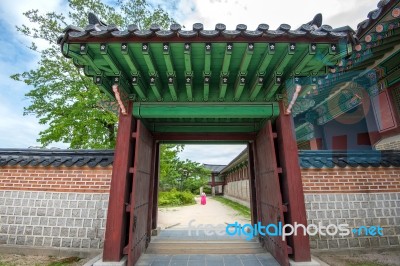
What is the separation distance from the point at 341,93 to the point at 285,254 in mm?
4781

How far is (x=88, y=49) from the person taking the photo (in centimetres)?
277

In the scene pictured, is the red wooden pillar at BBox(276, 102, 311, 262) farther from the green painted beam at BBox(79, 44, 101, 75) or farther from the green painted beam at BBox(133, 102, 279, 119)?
the green painted beam at BBox(79, 44, 101, 75)

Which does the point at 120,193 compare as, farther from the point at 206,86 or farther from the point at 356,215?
the point at 356,215

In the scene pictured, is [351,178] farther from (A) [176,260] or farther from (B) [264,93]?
(A) [176,260]

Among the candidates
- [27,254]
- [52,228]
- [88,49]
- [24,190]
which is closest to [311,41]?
[88,49]

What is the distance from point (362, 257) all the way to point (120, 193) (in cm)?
465

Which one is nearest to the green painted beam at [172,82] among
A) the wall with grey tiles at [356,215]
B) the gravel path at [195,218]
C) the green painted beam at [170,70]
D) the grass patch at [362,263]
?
the green painted beam at [170,70]

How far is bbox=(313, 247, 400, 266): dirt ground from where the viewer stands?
12.1ft

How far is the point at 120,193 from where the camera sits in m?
3.40

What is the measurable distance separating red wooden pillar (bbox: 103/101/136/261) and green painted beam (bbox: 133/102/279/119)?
30cm

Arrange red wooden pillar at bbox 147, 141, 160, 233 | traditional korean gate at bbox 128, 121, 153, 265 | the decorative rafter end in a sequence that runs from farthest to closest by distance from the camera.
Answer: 1. red wooden pillar at bbox 147, 141, 160, 233
2. traditional korean gate at bbox 128, 121, 153, 265
3. the decorative rafter end

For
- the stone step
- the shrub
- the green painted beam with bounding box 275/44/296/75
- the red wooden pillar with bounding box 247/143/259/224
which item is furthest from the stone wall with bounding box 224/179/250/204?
the green painted beam with bounding box 275/44/296/75

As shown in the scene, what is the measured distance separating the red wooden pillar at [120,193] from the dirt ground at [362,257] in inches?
145

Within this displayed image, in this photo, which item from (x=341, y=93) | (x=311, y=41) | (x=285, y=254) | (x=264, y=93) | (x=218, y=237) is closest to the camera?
(x=311, y=41)
